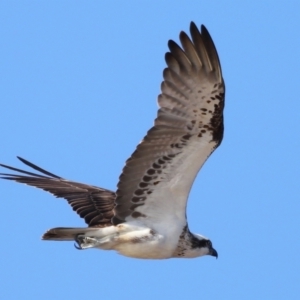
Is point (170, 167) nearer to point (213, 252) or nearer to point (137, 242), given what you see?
point (137, 242)

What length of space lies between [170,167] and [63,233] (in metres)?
1.38

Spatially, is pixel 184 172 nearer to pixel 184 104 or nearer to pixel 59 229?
pixel 184 104

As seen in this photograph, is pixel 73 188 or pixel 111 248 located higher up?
pixel 73 188

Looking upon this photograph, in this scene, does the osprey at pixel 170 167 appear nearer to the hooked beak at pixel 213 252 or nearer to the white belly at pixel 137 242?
the white belly at pixel 137 242

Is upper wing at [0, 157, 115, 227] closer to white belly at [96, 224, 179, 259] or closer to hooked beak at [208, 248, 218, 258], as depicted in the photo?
white belly at [96, 224, 179, 259]

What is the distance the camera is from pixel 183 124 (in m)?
12.0

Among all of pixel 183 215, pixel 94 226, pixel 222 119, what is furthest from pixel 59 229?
pixel 222 119

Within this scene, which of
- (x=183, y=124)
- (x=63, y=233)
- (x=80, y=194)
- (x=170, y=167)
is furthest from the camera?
(x=80, y=194)

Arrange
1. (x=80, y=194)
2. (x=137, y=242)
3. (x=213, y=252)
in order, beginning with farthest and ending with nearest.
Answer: (x=80, y=194), (x=213, y=252), (x=137, y=242)

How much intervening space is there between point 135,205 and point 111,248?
550 millimetres

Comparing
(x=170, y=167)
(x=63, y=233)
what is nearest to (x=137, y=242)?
(x=63, y=233)

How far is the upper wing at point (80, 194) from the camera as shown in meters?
13.5

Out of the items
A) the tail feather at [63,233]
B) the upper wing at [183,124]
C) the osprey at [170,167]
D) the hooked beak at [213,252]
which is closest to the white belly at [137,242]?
the osprey at [170,167]

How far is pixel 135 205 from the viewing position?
497 inches
